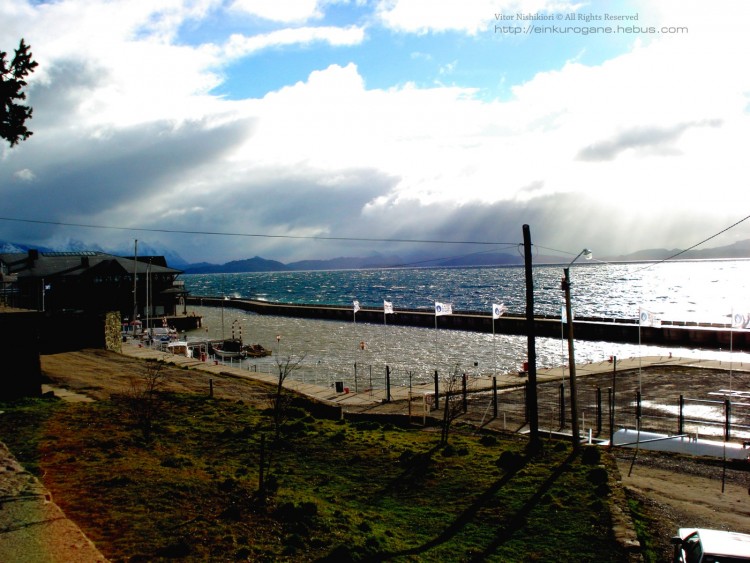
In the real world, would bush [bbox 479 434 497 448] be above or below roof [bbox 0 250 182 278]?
below

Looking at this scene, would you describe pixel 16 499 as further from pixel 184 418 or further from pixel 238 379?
pixel 238 379

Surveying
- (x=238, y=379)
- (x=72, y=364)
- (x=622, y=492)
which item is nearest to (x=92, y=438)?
(x=622, y=492)

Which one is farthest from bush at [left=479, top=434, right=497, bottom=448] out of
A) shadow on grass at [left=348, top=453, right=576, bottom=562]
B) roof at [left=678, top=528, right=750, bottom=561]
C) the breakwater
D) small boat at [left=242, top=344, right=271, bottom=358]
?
small boat at [left=242, top=344, right=271, bottom=358]

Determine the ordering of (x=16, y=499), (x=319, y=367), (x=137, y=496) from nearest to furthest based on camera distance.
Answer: (x=16, y=499) < (x=137, y=496) < (x=319, y=367)

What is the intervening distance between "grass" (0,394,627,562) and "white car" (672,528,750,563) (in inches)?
64.2

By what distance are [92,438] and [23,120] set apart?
28.2 ft

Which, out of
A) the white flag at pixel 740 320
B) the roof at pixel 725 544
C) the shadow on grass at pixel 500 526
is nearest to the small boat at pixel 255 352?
the white flag at pixel 740 320

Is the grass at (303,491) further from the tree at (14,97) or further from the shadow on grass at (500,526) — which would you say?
the tree at (14,97)

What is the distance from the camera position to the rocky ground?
15.0 m

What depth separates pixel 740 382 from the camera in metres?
39.9

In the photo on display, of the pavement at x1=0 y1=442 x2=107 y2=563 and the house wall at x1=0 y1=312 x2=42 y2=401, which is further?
the house wall at x1=0 y1=312 x2=42 y2=401

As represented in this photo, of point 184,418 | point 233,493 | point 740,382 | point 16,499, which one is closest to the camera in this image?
point 16,499

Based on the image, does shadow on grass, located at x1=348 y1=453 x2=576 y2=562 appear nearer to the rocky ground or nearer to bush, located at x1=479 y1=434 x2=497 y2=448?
the rocky ground

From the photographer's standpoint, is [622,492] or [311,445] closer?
[622,492]
